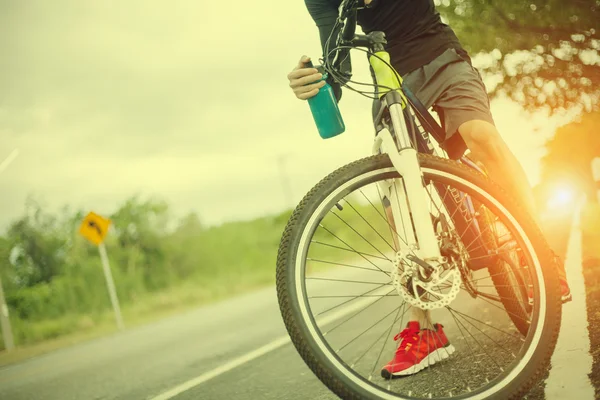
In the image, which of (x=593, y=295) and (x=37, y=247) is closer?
(x=593, y=295)

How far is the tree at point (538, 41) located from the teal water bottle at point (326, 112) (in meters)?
6.33

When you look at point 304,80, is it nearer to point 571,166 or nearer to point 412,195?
point 412,195

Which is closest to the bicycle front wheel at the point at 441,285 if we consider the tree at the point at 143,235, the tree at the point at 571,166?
the tree at the point at 571,166

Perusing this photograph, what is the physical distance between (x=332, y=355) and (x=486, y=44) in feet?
25.9

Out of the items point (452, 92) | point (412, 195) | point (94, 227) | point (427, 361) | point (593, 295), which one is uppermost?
point (94, 227)

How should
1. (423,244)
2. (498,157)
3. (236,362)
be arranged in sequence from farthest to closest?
(236,362) → (498,157) → (423,244)

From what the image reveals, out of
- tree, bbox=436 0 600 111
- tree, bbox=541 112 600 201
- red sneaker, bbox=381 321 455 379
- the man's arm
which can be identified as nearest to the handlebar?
the man's arm

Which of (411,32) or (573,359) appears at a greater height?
(411,32)

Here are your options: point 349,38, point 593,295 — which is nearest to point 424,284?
point 349,38

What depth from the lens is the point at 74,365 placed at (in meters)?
6.08

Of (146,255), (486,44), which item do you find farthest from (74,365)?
(146,255)

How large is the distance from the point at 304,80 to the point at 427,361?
147 centimetres

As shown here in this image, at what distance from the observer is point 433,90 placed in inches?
95.5

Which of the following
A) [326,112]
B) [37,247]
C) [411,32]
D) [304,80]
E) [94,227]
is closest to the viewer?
[304,80]
